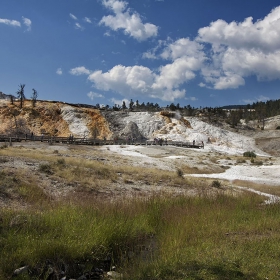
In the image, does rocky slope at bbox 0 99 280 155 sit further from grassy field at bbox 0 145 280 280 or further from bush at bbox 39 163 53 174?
grassy field at bbox 0 145 280 280

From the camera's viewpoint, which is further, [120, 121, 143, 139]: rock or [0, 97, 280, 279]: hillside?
[120, 121, 143, 139]: rock

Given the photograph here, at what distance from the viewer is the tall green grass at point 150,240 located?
5.02 metres

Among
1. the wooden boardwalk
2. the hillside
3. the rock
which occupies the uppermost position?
the rock

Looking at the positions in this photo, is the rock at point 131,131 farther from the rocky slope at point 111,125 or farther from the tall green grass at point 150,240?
the tall green grass at point 150,240

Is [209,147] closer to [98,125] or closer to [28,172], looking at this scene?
[98,125]

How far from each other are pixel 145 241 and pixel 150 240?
16 cm

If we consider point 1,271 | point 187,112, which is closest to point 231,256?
point 1,271

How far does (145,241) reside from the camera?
7.00 m

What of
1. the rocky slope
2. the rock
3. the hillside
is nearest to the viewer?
the hillside

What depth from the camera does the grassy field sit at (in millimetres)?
5008

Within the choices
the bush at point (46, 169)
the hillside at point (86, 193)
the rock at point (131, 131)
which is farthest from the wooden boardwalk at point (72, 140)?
the bush at point (46, 169)

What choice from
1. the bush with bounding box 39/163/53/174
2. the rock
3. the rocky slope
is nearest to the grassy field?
the bush with bounding box 39/163/53/174

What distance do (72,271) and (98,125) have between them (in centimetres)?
7067

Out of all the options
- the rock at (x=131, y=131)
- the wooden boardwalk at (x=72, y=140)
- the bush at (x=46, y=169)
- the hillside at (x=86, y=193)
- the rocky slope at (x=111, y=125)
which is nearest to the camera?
the hillside at (x=86, y=193)
